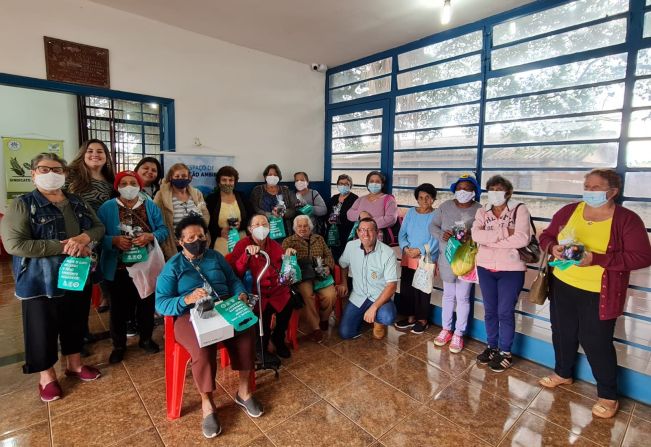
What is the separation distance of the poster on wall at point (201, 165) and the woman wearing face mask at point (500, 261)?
113 inches

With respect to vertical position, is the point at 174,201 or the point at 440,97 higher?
the point at 440,97

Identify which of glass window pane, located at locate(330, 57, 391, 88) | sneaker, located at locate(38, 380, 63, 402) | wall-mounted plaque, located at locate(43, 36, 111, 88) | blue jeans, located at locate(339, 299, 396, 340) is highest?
glass window pane, located at locate(330, 57, 391, 88)

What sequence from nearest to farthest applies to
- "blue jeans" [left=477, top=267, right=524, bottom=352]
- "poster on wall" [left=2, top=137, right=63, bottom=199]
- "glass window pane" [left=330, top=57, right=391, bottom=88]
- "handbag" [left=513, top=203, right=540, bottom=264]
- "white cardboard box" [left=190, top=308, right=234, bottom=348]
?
"white cardboard box" [left=190, top=308, right=234, bottom=348], "handbag" [left=513, top=203, right=540, bottom=264], "blue jeans" [left=477, top=267, right=524, bottom=352], "glass window pane" [left=330, top=57, right=391, bottom=88], "poster on wall" [left=2, top=137, right=63, bottom=199]

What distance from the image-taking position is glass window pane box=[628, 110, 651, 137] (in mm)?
2539

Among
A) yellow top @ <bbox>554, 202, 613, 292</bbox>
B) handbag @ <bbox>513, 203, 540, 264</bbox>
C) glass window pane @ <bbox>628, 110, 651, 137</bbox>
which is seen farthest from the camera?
handbag @ <bbox>513, 203, 540, 264</bbox>

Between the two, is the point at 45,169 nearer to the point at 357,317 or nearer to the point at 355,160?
the point at 357,317

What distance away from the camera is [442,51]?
Result: 12.4 feet

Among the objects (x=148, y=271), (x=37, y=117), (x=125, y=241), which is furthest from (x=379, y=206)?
(x=37, y=117)

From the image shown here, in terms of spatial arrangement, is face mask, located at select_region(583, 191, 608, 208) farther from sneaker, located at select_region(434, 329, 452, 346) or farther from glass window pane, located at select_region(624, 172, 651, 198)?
sneaker, located at select_region(434, 329, 452, 346)

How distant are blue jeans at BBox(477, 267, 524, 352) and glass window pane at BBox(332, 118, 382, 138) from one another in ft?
7.69

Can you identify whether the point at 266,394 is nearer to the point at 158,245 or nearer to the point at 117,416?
the point at 117,416

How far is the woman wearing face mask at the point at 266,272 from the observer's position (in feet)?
9.18

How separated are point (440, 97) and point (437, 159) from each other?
25.7 inches

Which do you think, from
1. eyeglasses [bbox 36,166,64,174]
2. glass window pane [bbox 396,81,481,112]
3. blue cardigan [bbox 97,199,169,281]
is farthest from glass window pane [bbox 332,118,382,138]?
eyeglasses [bbox 36,166,64,174]
